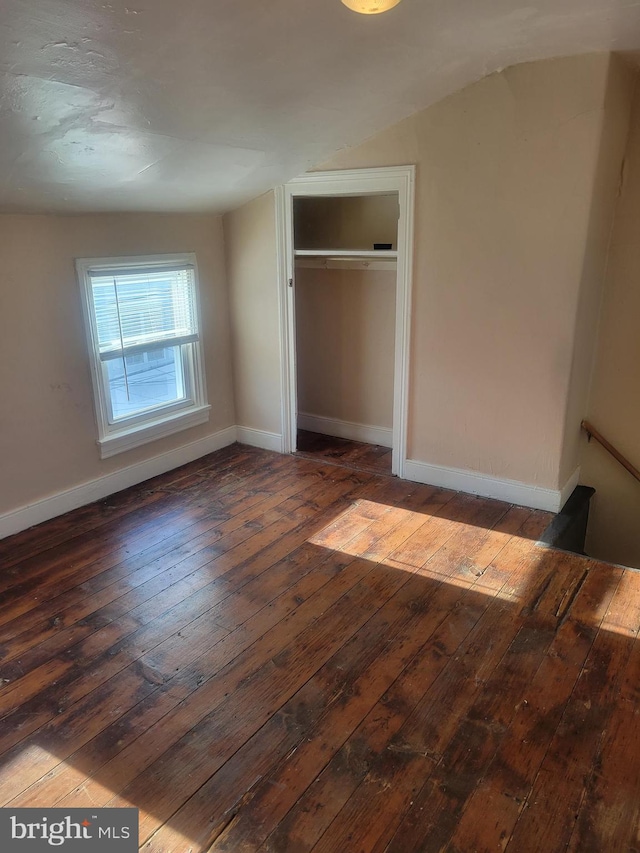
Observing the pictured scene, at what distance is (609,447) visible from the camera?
3643mm

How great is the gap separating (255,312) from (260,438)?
938 millimetres

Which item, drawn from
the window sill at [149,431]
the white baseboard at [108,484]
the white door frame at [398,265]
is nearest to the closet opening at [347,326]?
the white door frame at [398,265]

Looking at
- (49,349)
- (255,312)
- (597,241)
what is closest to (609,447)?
(597,241)

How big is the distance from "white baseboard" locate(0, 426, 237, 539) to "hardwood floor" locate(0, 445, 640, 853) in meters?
0.12

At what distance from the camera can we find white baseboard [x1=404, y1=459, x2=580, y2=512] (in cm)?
352

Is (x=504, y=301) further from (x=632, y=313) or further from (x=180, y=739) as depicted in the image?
(x=180, y=739)

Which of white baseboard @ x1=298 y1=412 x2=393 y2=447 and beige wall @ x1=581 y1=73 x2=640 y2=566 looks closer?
beige wall @ x1=581 y1=73 x2=640 y2=566

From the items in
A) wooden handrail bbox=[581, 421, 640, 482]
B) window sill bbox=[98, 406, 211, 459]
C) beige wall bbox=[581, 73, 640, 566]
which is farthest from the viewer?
window sill bbox=[98, 406, 211, 459]

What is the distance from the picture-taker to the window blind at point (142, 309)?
363cm

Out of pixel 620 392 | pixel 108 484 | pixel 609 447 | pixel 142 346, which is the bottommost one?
pixel 108 484

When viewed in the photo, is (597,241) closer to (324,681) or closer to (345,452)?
(345,452)

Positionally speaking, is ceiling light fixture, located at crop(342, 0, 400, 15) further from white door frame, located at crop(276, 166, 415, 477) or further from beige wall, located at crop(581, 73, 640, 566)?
beige wall, located at crop(581, 73, 640, 566)

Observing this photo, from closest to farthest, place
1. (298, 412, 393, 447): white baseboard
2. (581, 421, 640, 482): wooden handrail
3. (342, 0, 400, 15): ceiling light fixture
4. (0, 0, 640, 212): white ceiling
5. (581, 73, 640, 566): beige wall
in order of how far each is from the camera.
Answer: (0, 0, 640, 212): white ceiling < (342, 0, 400, 15): ceiling light fixture < (581, 73, 640, 566): beige wall < (581, 421, 640, 482): wooden handrail < (298, 412, 393, 447): white baseboard

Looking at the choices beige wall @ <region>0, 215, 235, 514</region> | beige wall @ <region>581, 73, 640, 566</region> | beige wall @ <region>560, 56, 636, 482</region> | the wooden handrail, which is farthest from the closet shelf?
the wooden handrail
